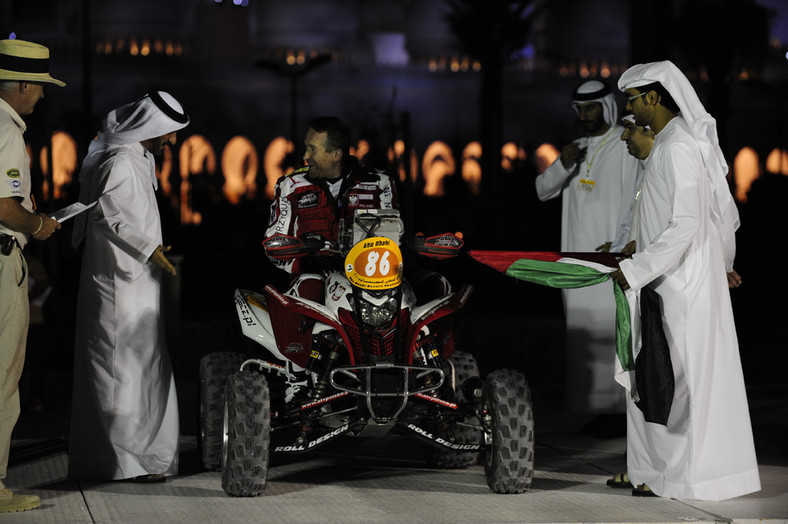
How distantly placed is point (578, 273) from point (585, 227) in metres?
2.67

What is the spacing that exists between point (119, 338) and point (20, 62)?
1626mm

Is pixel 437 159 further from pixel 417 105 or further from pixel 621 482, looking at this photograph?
pixel 621 482

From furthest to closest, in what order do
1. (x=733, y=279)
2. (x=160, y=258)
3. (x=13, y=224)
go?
(x=160, y=258) < (x=733, y=279) < (x=13, y=224)

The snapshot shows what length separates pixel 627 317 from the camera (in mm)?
7352

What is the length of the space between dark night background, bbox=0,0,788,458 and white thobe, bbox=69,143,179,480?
206cm

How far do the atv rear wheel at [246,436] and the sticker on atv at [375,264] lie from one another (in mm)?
709

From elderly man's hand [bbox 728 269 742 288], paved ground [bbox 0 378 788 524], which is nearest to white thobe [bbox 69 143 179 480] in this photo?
paved ground [bbox 0 378 788 524]

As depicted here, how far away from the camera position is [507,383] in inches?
285

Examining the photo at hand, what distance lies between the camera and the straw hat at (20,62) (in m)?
7.07

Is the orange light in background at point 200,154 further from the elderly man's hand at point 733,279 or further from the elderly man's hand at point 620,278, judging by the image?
the elderly man's hand at point 620,278

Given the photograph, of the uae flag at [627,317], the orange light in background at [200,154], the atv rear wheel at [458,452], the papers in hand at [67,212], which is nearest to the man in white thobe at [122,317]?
the papers in hand at [67,212]

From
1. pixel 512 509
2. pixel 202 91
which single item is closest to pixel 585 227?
pixel 512 509

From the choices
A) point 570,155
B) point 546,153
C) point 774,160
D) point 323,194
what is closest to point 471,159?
point 546,153

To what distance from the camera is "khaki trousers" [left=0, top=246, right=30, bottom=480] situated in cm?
695
